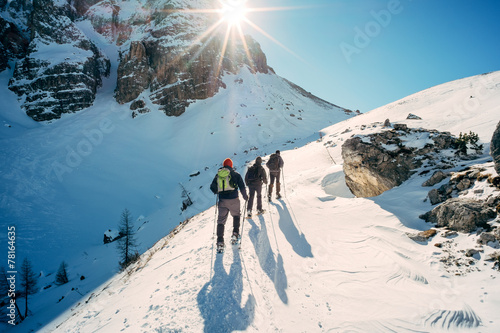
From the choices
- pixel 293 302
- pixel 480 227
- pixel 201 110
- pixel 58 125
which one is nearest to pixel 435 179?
pixel 480 227

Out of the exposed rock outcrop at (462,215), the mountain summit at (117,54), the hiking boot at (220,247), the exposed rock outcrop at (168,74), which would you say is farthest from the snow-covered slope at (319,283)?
the mountain summit at (117,54)

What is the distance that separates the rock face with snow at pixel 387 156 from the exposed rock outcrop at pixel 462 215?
319 centimetres

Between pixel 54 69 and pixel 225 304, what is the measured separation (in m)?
68.8

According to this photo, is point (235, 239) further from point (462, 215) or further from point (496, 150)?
point (496, 150)

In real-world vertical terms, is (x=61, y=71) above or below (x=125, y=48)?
below

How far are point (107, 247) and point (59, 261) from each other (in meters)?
4.55

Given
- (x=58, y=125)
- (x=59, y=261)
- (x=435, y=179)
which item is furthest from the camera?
(x=58, y=125)

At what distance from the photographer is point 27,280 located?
1866 centimetres

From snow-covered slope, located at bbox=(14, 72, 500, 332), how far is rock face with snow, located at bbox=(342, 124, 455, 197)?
3.12 feet

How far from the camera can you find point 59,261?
21.8 metres

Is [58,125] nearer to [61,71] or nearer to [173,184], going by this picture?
[61,71]

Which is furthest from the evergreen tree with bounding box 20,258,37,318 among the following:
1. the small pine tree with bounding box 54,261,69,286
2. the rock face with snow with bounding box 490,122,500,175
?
the rock face with snow with bounding box 490,122,500,175

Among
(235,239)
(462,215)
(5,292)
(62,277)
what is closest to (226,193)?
(235,239)

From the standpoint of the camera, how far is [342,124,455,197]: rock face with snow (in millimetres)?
8201
